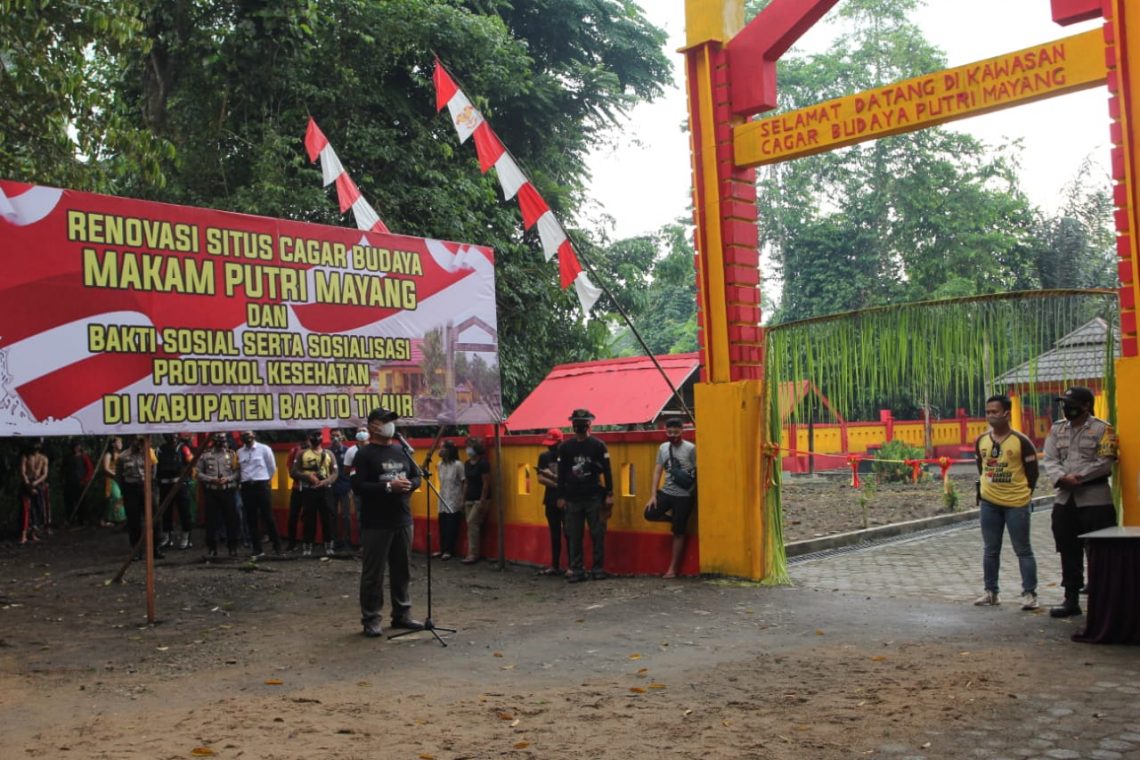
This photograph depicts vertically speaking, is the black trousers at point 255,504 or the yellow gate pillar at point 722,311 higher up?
the yellow gate pillar at point 722,311

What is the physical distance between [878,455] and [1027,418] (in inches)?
670

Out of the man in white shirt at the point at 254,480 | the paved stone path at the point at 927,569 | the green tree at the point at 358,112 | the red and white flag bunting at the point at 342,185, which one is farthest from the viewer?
the green tree at the point at 358,112

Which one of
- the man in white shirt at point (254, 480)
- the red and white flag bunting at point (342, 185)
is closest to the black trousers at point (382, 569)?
the man in white shirt at point (254, 480)

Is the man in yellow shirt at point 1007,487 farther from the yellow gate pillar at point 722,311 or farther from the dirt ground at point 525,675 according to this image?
the yellow gate pillar at point 722,311

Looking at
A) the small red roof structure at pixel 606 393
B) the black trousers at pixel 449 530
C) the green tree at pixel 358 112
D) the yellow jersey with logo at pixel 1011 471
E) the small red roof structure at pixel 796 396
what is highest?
the green tree at pixel 358 112

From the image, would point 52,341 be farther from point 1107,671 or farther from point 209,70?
point 209,70

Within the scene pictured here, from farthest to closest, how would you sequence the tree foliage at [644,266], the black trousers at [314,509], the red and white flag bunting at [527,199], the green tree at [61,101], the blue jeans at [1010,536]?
the tree foliage at [644,266]
the black trousers at [314,509]
the green tree at [61,101]
the red and white flag bunting at [527,199]
the blue jeans at [1010,536]

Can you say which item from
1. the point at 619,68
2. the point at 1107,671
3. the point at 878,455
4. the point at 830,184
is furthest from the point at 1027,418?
the point at 830,184

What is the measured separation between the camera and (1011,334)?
9.33m

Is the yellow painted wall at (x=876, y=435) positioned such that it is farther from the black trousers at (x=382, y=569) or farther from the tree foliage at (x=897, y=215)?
the black trousers at (x=382, y=569)

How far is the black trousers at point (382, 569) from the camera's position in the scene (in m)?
9.04

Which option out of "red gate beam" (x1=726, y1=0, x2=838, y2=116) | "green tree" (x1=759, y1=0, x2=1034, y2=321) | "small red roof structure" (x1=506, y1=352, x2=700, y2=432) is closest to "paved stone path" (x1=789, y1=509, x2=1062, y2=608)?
"red gate beam" (x1=726, y1=0, x2=838, y2=116)

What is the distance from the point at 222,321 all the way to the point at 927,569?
806 centimetres

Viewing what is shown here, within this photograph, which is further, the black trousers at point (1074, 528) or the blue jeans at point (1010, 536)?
the blue jeans at point (1010, 536)
